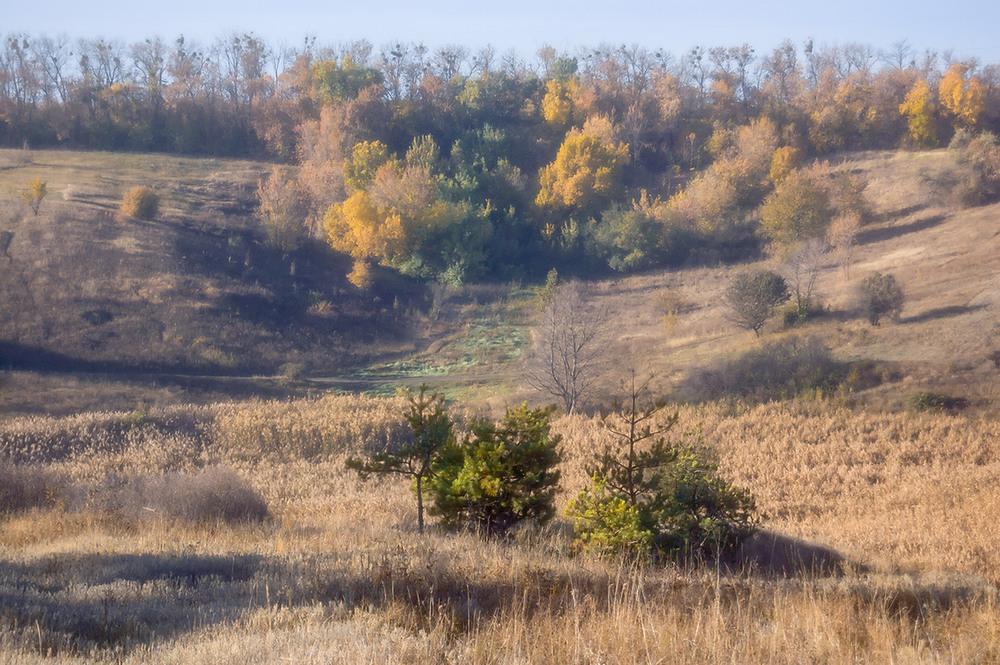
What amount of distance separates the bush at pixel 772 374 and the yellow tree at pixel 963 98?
44911 millimetres

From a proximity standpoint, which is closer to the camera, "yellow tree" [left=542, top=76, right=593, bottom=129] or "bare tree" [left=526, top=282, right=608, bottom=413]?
"bare tree" [left=526, top=282, right=608, bottom=413]

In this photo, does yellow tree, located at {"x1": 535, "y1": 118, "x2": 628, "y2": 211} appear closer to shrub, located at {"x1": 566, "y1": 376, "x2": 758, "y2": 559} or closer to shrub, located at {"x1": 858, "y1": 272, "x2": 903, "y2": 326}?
shrub, located at {"x1": 858, "y1": 272, "x2": 903, "y2": 326}

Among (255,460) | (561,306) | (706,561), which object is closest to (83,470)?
(255,460)

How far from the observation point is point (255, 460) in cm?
2139

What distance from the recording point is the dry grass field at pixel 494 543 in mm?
4551

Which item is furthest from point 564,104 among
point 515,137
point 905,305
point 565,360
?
point 565,360

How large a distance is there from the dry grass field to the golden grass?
0.03 m

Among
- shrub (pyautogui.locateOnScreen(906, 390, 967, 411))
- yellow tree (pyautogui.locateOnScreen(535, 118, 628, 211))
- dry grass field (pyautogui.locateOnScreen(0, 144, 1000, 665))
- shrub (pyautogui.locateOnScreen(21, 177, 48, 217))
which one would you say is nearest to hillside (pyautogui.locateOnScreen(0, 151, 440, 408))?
shrub (pyautogui.locateOnScreen(21, 177, 48, 217))

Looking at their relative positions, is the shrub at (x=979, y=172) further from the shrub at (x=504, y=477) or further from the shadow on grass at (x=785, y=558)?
the shrub at (x=504, y=477)

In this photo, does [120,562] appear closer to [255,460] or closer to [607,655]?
[607,655]

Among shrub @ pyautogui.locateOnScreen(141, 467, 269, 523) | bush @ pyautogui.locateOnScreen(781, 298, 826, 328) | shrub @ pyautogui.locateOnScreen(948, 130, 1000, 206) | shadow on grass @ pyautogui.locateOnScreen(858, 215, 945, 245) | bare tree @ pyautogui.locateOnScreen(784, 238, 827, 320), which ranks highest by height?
shrub @ pyautogui.locateOnScreen(948, 130, 1000, 206)

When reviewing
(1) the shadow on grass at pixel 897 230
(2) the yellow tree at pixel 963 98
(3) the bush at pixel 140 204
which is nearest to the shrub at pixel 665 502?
(1) the shadow on grass at pixel 897 230

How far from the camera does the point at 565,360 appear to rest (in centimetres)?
3106

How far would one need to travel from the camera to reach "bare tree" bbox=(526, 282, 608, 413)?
31.0m
